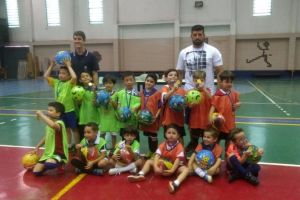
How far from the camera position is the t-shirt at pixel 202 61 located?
4.69m

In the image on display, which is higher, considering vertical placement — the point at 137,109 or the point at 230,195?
the point at 137,109

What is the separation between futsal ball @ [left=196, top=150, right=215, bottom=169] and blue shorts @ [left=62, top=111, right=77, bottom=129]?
207 cm

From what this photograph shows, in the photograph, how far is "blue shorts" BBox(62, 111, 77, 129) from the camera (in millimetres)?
4879

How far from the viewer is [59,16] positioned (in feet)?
69.7

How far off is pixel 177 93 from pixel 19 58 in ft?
67.9

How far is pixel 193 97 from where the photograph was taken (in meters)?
4.24

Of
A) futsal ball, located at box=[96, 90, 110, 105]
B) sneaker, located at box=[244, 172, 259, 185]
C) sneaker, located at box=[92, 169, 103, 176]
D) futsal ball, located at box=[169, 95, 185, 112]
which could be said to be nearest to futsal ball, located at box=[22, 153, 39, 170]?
sneaker, located at box=[92, 169, 103, 176]

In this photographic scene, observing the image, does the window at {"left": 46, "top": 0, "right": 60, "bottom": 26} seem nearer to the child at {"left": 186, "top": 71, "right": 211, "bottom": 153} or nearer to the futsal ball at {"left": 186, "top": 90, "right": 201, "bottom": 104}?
the child at {"left": 186, "top": 71, "right": 211, "bottom": 153}

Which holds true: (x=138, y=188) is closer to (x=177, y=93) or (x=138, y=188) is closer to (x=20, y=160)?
(x=177, y=93)

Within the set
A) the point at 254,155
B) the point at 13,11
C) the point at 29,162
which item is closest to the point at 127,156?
the point at 29,162

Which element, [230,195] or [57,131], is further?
[57,131]

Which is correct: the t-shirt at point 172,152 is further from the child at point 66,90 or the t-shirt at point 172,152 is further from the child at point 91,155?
the child at point 66,90

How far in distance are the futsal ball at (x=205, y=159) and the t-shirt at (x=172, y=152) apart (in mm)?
220

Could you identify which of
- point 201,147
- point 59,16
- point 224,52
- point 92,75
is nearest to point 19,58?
point 59,16
